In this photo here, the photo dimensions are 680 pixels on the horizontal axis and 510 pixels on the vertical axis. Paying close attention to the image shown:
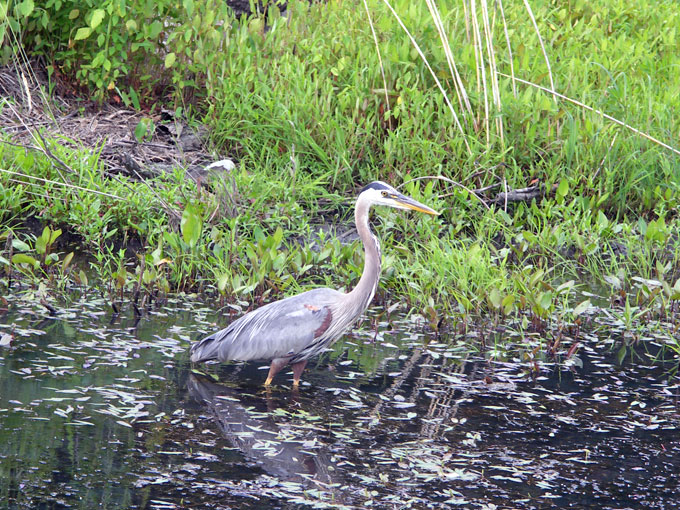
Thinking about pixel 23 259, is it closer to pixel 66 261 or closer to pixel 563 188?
pixel 66 261

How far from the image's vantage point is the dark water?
3.60 metres

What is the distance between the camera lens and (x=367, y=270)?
516cm

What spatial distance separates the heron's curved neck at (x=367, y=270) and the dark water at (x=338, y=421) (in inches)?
14.5

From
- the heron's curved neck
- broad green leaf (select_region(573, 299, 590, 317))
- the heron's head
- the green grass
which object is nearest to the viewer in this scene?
the heron's curved neck

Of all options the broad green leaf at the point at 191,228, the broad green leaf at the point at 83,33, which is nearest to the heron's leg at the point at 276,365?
the broad green leaf at the point at 191,228

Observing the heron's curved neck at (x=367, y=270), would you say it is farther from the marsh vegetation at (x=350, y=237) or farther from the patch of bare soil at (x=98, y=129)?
the patch of bare soil at (x=98, y=129)

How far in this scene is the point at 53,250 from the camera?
673cm

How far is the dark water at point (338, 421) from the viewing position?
3.60 m

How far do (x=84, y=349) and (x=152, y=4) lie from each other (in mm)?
3692

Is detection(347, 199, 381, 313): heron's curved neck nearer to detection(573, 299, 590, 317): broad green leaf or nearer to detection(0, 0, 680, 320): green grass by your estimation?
detection(0, 0, 680, 320): green grass

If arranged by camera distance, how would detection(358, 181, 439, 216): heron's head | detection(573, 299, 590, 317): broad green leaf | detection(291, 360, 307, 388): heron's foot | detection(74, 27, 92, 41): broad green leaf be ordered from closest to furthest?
detection(291, 360, 307, 388): heron's foot → detection(358, 181, 439, 216): heron's head → detection(573, 299, 590, 317): broad green leaf → detection(74, 27, 92, 41): broad green leaf

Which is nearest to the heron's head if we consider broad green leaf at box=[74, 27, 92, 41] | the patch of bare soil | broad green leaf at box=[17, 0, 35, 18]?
the patch of bare soil

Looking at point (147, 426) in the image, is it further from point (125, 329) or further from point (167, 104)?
point (167, 104)

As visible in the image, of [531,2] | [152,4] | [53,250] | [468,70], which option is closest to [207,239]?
[53,250]
